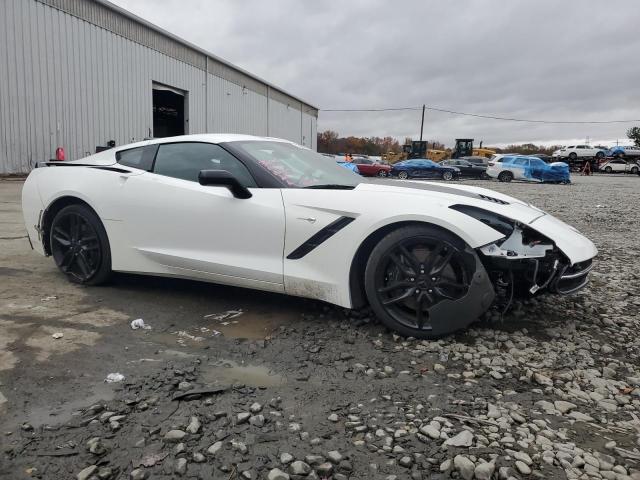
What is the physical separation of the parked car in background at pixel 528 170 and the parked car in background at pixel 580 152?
70.6 feet

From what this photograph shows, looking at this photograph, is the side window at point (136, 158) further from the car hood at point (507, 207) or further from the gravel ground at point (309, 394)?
the car hood at point (507, 207)

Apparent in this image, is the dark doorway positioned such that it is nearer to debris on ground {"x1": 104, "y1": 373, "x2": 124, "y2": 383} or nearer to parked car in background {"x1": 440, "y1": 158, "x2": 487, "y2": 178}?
parked car in background {"x1": 440, "y1": 158, "x2": 487, "y2": 178}

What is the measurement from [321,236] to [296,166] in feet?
2.55

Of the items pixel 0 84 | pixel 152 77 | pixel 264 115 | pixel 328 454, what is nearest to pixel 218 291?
pixel 328 454

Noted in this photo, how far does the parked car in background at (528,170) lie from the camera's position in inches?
977

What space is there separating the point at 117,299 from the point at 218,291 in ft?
2.48

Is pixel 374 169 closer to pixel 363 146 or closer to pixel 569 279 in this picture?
pixel 569 279

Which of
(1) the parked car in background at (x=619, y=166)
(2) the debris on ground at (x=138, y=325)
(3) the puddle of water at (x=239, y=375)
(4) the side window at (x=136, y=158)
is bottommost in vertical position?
(3) the puddle of water at (x=239, y=375)

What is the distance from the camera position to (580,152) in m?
44.7

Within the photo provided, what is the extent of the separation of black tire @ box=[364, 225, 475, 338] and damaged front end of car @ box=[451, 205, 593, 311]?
0.18 m

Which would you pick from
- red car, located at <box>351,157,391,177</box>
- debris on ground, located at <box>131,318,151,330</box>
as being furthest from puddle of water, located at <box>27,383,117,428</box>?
red car, located at <box>351,157,391,177</box>

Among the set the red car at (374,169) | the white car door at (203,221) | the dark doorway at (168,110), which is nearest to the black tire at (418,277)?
the white car door at (203,221)

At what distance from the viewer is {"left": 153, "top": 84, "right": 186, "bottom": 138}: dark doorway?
22.5 meters

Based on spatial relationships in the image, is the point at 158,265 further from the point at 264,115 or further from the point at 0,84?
the point at 264,115
